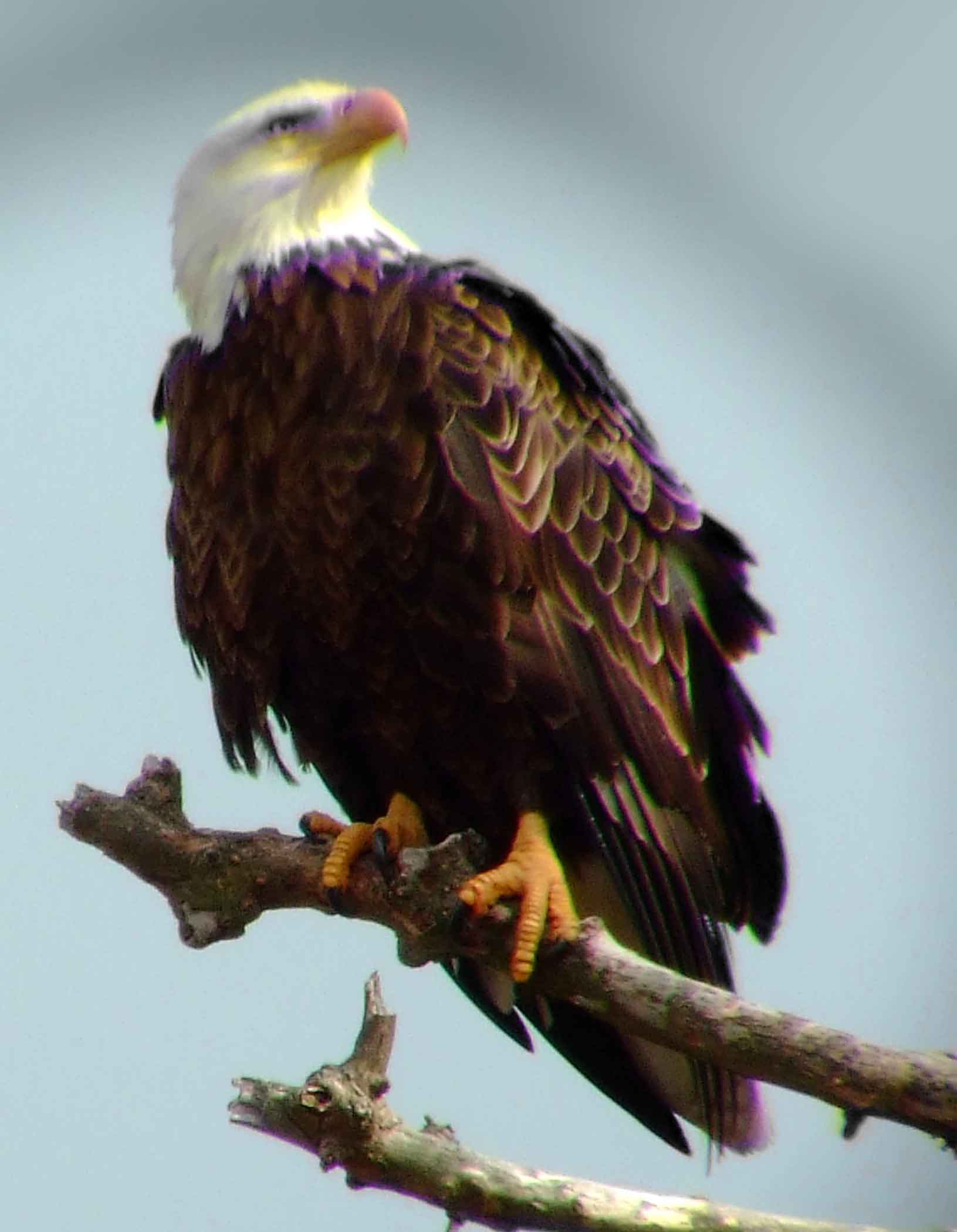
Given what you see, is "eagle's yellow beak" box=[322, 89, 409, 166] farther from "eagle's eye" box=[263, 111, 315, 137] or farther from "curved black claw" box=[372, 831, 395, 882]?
"curved black claw" box=[372, 831, 395, 882]

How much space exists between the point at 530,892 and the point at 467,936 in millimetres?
181

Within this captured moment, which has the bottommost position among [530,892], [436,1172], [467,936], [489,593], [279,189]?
[436,1172]

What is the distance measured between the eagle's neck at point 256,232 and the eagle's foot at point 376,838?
1.21 metres

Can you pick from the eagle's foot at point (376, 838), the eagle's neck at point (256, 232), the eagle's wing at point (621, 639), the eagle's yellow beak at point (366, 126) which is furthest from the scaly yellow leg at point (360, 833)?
the eagle's yellow beak at point (366, 126)

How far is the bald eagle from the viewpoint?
4.27 metres

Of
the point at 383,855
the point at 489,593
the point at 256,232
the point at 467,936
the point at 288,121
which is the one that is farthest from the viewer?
the point at 288,121

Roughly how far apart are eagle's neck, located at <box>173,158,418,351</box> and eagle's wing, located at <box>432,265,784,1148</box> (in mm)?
442

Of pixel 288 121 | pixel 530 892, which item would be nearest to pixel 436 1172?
pixel 530 892

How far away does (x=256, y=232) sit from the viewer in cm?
474

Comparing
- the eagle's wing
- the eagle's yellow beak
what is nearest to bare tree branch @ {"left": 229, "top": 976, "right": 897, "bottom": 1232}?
the eagle's wing

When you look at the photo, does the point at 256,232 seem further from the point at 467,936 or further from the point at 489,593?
the point at 467,936

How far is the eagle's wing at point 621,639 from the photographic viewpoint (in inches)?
169

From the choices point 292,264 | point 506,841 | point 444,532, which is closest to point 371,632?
point 444,532

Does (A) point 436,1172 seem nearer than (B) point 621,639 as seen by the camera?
Yes
